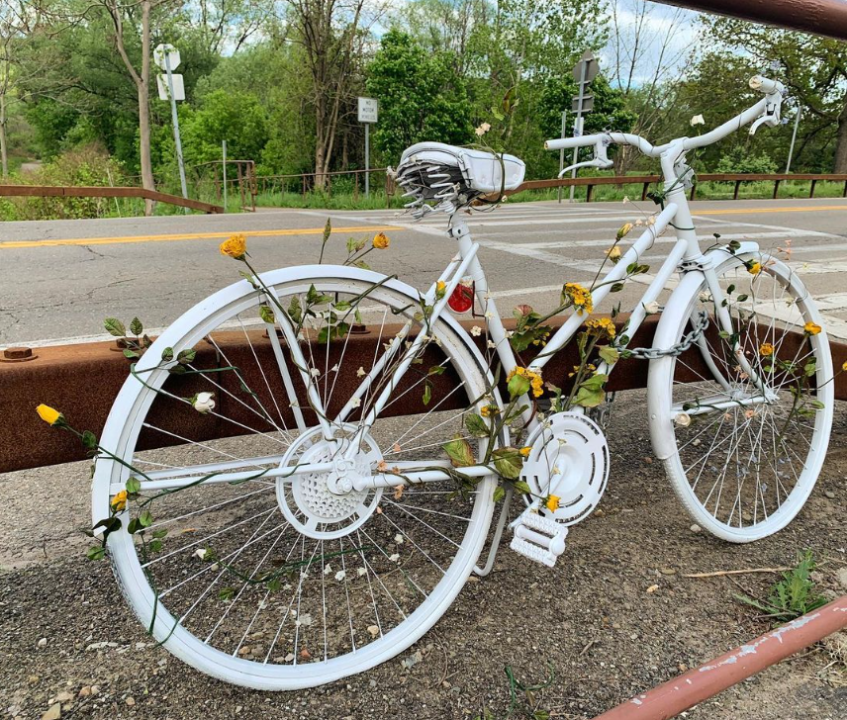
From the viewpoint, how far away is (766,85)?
213cm

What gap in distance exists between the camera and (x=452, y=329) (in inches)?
72.4

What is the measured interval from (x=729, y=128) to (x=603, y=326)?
78cm

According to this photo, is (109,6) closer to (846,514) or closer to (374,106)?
(374,106)

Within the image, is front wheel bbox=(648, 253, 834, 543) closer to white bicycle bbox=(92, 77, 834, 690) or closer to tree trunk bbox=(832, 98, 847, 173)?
white bicycle bbox=(92, 77, 834, 690)

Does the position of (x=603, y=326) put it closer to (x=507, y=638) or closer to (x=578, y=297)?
(x=578, y=297)

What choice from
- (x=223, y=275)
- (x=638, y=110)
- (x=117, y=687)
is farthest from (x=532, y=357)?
(x=638, y=110)

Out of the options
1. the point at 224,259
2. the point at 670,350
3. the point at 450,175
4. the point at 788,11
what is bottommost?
the point at 224,259

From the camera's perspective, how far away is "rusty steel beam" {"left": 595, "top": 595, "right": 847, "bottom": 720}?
54.6 inches

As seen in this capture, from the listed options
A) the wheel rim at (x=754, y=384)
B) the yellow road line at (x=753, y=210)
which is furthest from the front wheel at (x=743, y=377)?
the yellow road line at (x=753, y=210)

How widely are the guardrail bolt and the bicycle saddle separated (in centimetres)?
103

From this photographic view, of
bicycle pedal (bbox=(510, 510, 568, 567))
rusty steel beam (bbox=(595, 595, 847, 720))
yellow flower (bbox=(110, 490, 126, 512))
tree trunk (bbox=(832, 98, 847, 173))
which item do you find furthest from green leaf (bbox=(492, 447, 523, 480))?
tree trunk (bbox=(832, 98, 847, 173))

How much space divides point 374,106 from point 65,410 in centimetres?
2077

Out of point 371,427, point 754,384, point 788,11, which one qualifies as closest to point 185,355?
point 371,427

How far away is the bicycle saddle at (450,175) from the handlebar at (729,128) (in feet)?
1.15
